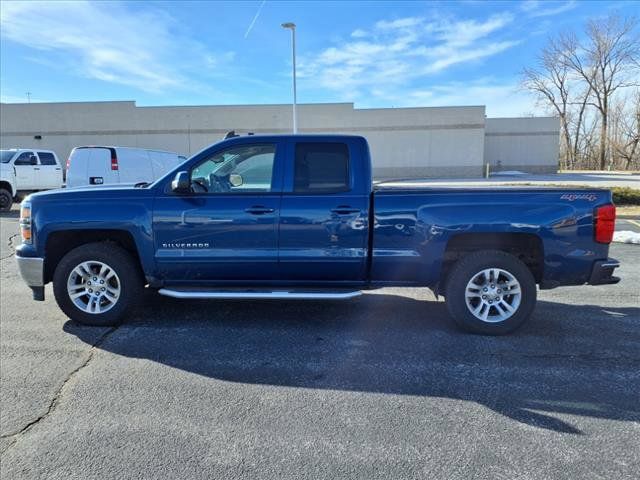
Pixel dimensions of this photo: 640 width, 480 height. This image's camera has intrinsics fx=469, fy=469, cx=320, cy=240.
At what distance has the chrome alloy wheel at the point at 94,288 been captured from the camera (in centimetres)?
480

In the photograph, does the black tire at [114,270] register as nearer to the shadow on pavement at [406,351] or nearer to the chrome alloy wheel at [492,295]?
the shadow on pavement at [406,351]

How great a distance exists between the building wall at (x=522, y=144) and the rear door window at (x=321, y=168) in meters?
34.8

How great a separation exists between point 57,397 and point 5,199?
15863 mm

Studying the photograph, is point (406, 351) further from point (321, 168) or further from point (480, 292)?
point (321, 168)

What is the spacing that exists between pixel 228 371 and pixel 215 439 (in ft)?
3.17

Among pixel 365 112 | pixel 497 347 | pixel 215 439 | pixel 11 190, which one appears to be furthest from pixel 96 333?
pixel 365 112

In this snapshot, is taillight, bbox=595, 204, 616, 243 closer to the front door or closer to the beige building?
the front door

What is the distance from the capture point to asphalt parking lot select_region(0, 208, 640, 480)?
106 inches

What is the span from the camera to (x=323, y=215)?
455cm

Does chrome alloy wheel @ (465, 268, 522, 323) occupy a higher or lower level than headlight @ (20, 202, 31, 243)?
lower

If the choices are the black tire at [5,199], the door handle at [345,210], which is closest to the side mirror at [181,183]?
the door handle at [345,210]

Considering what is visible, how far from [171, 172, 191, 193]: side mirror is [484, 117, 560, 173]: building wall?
35557 mm

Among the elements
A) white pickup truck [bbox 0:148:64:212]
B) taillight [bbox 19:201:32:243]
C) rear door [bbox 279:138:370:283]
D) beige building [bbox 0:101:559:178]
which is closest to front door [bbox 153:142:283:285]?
rear door [bbox 279:138:370:283]

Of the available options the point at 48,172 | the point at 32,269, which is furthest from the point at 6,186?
the point at 32,269
